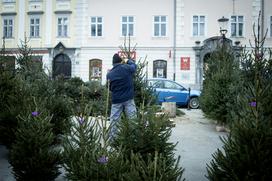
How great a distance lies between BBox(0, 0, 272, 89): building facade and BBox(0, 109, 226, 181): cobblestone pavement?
15098 mm

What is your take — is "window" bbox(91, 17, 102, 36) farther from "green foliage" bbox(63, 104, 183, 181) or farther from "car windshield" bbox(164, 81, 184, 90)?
"green foliage" bbox(63, 104, 183, 181)

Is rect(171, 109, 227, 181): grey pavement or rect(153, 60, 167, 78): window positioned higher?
rect(153, 60, 167, 78): window

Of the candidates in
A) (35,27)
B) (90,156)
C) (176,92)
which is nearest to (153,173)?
(90,156)

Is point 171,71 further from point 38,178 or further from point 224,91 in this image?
point 38,178

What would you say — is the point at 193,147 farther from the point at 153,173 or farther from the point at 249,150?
the point at 153,173

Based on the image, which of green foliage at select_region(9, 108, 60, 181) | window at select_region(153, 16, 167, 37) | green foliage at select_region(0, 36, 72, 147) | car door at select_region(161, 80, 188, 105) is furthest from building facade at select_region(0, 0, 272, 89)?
green foliage at select_region(9, 108, 60, 181)

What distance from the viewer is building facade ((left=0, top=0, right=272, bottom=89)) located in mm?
26484

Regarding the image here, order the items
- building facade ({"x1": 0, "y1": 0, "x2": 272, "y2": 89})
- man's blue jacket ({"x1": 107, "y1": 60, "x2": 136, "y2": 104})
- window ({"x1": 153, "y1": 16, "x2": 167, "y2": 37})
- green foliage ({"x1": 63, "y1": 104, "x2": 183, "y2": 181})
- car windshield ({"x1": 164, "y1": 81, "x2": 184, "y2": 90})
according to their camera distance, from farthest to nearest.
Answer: window ({"x1": 153, "y1": 16, "x2": 167, "y2": 37}) < building facade ({"x1": 0, "y1": 0, "x2": 272, "y2": 89}) < car windshield ({"x1": 164, "y1": 81, "x2": 184, "y2": 90}) < man's blue jacket ({"x1": 107, "y1": 60, "x2": 136, "y2": 104}) < green foliage ({"x1": 63, "y1": 104, "x2": 183, "y2": 181})

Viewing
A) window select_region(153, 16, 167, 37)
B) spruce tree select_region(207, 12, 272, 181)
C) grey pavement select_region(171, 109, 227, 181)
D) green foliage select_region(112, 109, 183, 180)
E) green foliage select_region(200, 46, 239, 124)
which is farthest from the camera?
window select_region(153, 16, 167, 37)

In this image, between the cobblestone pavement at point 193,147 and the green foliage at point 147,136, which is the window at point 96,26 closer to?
the cobblestone pavement at point 193,147

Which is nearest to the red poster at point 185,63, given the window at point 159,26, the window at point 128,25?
the window at point 159,26

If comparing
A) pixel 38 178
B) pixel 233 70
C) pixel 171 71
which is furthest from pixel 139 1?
pixel 38 178

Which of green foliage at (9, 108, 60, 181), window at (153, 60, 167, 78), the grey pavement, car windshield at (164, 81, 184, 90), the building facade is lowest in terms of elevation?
the grey pavement

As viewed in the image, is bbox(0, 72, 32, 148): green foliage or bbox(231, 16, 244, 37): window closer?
bbox(0, 72, 32, 148): green foliage
